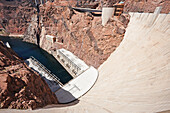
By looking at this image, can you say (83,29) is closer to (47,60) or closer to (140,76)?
(140,76)

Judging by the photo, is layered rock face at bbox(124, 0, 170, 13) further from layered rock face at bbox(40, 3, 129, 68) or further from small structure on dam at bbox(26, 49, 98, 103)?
small structure on dam at bbox(26, 49, 98, 103)

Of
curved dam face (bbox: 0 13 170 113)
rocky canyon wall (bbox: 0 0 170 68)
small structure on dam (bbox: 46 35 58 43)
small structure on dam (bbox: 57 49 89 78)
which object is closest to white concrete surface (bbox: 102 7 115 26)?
rocky canyon wall (bbox: 0 0 170 68)

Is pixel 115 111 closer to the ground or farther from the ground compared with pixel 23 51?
farther from the ground

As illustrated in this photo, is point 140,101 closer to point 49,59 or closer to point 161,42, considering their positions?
point 161,42

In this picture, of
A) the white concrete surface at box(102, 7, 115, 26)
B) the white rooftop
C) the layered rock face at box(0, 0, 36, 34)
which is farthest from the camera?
the layered rock face at box(0, 0, 36, 34)

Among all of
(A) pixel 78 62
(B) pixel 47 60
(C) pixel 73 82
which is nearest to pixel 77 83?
(C) pixel 73 82

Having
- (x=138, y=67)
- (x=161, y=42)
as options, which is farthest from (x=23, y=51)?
(x=161, y=42)

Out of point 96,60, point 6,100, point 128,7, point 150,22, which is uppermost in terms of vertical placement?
point 128,7
